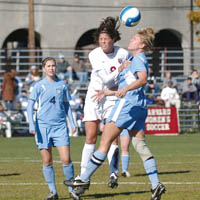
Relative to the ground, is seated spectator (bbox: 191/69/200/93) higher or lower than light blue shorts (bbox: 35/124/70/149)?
higher

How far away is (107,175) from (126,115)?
11.1ft

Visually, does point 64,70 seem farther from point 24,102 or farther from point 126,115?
point 126,115

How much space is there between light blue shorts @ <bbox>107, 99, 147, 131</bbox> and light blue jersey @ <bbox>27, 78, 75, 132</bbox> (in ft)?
3.04

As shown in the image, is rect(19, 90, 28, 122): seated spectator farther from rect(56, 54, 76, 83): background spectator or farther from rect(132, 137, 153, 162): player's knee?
rect(132, 137, 153, 162): player's knee

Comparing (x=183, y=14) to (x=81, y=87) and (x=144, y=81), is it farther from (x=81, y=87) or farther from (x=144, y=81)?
(x=144, y=81)

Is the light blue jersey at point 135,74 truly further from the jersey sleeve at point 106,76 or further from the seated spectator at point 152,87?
the seated spectator at point 152,87

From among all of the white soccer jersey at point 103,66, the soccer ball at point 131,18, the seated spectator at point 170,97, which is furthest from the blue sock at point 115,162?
the seated spectator at point 170,97

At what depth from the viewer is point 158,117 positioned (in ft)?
79.6

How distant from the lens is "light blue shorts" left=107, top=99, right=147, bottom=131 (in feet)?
26.8

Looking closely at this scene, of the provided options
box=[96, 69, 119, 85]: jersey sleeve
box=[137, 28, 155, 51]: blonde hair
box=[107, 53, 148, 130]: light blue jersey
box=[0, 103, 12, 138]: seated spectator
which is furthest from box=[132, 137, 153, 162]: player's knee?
box=[0, 103, 12, 138]: seated spectator

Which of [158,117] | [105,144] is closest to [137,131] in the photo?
[105,144]

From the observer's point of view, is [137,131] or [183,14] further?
[183,14]

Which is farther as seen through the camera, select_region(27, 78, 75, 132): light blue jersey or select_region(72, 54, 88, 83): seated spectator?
select_region(72, 54, 88, 83): seated spectator

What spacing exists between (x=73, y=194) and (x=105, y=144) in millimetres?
726
